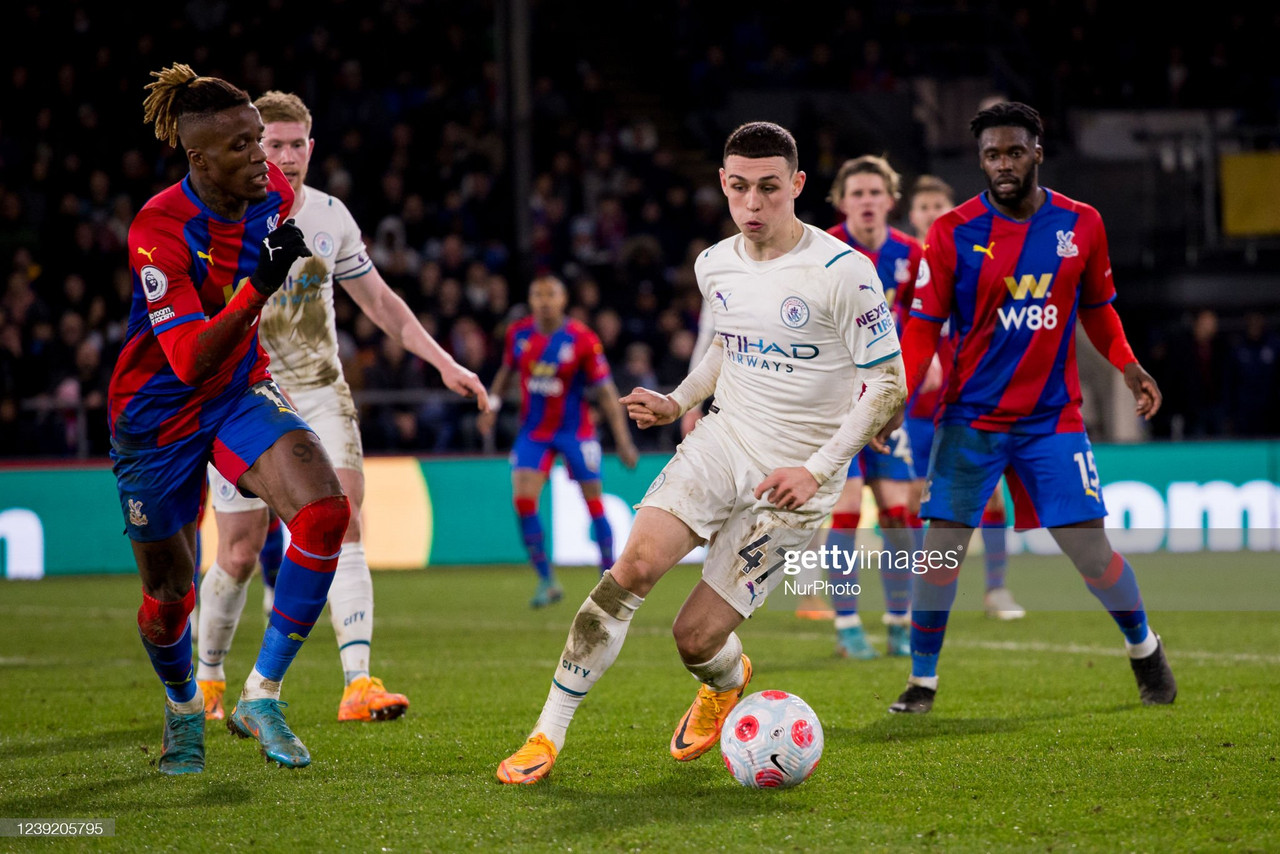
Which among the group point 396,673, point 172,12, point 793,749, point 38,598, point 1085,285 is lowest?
point 38,598

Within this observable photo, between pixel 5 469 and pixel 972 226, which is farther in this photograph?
pixel 5 469

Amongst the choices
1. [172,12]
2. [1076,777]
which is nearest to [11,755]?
[1076,777]

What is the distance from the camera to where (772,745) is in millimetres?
4547

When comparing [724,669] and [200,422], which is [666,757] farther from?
[200,422]

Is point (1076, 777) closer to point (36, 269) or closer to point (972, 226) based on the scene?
point (972, 226)

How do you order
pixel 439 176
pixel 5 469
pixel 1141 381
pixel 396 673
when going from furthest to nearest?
pixel 439 176, pixel 5 469, pixel 396 673, pixel 1141 381

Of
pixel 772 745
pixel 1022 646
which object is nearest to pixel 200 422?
pixel 772 745

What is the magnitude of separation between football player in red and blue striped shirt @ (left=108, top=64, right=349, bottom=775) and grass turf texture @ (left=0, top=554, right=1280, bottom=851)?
0.42m

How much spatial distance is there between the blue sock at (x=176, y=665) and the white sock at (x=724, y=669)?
170 cm

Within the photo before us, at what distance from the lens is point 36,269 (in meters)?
15.7

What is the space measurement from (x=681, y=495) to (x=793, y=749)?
0.87 metres

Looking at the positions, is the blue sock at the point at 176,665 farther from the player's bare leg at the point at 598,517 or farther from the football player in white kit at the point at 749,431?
the player's bare leg at the point at 598,517

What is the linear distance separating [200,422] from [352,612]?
1.50m

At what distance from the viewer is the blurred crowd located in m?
15.0
